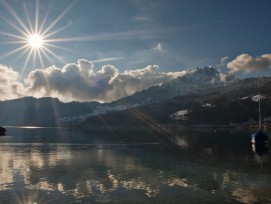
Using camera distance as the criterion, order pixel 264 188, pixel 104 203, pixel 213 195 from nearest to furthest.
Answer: pixel 104 203
pixel 213 195
pixel 264 188

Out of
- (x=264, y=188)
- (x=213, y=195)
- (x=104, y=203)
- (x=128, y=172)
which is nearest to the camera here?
(x=104, y=203)

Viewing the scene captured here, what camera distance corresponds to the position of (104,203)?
50.2 m

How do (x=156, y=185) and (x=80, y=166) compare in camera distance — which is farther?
(x=80, y=166)

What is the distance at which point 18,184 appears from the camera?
6444 cm

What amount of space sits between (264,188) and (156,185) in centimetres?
2034

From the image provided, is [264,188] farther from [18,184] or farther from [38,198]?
[18,184]

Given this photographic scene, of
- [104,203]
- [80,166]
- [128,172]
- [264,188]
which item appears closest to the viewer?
[104,203]

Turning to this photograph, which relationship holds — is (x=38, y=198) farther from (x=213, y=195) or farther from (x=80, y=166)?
(x=80, y=166)

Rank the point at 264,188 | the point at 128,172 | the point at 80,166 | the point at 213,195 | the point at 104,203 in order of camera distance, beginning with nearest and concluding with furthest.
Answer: the point at 104,203
the point at 213,195
the point at 264,188
the point at 128,172
the point at 80,166

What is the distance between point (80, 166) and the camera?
91188mm

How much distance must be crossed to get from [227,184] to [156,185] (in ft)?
47.4

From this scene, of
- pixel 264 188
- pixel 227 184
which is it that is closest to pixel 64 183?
pixel 227 184

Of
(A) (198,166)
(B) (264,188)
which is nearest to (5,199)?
(B) (264,188)

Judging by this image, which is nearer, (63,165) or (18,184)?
(18,184)
